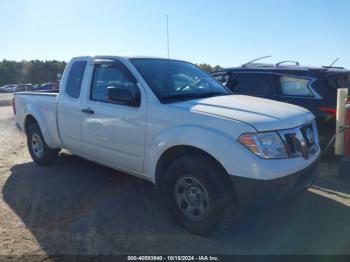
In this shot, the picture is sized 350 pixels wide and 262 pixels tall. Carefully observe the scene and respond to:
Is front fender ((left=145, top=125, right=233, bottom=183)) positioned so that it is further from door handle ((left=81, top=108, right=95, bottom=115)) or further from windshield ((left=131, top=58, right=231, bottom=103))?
door handle ((left=81, top=108, right=95, bottom=115))

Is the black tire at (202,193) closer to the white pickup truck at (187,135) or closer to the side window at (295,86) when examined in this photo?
the white pickup truck at (187,135)

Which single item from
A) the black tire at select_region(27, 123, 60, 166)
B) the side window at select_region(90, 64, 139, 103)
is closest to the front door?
the side window at select_region(90, 64, 139, 103)

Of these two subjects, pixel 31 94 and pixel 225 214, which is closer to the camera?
pixel 225 214

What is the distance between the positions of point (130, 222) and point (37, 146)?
318 centimetres

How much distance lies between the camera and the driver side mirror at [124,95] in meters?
4.13

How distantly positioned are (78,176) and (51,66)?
291 ft

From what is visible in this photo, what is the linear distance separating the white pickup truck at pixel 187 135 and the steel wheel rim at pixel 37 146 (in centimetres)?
109

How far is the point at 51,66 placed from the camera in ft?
289

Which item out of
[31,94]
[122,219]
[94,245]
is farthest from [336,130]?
[31,94]

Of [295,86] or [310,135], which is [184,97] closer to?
[310,135]

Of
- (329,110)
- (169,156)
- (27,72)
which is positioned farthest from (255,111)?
(27,72)

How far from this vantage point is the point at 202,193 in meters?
3.68

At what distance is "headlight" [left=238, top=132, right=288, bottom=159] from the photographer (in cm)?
336

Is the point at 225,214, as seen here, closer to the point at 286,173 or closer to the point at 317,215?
the point at 286,173
